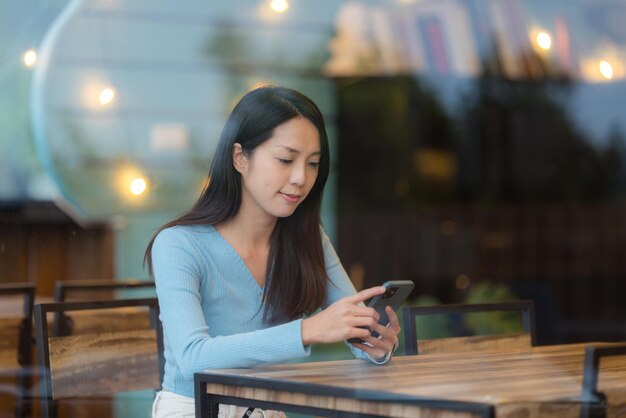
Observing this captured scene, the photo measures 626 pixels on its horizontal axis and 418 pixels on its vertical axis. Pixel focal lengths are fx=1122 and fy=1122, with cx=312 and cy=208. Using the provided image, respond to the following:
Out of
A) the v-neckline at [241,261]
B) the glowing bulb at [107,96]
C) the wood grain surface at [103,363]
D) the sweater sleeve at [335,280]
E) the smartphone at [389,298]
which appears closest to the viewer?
the smartphone at [389,298]

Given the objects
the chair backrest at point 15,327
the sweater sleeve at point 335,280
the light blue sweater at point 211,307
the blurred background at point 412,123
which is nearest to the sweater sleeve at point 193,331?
the light blue sweater at point 211,307

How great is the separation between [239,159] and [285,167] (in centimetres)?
11

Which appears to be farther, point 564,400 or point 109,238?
point 109,238

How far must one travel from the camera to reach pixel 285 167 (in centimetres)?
208

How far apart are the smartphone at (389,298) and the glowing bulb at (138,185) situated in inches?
74.8

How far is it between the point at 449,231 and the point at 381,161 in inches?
27.9

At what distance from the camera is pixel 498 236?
7895 mm

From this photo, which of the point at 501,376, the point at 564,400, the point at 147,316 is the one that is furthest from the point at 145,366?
the point at 564,400

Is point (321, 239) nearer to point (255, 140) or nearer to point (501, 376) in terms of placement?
point (255, 140)

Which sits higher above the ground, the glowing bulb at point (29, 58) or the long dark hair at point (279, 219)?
the glowing bulb at point (29, 58)

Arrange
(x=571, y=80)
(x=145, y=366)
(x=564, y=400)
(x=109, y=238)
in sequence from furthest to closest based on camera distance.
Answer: (x=571, y=80) → (x=109, y=238) → (x=145, y=366) → (x=564, y=400)

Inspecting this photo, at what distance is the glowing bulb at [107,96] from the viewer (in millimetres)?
3831

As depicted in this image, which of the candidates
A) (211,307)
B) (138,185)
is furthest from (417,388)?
(138,185)

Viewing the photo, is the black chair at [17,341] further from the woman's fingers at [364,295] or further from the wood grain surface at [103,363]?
the woman's fingers at [364,295]
